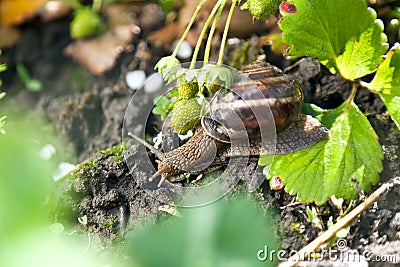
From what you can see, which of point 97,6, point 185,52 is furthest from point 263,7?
point 97,6

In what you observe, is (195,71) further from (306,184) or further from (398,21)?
(398,21)

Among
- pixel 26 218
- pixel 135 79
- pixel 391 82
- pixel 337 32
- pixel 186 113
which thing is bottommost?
pixel 135 79

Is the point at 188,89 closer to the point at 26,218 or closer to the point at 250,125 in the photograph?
the point at 250,125

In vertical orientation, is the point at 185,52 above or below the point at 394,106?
below

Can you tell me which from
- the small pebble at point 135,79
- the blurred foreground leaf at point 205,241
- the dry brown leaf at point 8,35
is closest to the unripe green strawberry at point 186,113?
the small pebble at point 135,79

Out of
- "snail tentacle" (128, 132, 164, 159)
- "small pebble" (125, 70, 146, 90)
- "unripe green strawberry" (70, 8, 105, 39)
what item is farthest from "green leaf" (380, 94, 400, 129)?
"unripe green strawberry" (70, 8, 105, 39)

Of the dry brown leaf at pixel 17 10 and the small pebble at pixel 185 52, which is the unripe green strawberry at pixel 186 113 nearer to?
the small pebble at pixel 185 52
